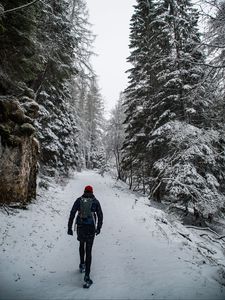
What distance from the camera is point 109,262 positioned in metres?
6.78

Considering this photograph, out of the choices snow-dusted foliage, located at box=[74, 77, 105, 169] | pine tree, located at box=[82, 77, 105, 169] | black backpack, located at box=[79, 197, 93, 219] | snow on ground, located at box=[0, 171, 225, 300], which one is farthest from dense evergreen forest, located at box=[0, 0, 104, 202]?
pine tree, located at box=[82, 77, 105, 169]

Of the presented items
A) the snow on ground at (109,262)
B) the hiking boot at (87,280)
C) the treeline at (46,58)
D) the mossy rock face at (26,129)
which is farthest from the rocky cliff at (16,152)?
the hiking boot at (87,280)

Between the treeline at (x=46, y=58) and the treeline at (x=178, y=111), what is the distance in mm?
4623

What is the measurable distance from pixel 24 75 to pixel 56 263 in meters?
7.07

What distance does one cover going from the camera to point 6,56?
9023 mm

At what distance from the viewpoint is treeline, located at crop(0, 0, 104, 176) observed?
339 inches

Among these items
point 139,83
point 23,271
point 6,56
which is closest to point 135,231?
point 23,271

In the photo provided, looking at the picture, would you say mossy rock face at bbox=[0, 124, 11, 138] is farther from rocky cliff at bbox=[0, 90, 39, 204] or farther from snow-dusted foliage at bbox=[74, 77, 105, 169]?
snow-dusted foliage at bbox=[74, 77, 105, 169]

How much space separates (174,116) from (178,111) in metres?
0.38

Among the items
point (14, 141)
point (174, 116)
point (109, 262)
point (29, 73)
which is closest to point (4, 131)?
point (14, 141)

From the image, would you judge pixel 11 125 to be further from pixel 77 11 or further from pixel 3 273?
pixel 77 11

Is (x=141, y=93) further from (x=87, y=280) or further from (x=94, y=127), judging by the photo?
(x=94, y=127)

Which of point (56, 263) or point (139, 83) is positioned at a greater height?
A: point (139, 83)

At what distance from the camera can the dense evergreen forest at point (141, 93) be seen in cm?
841
